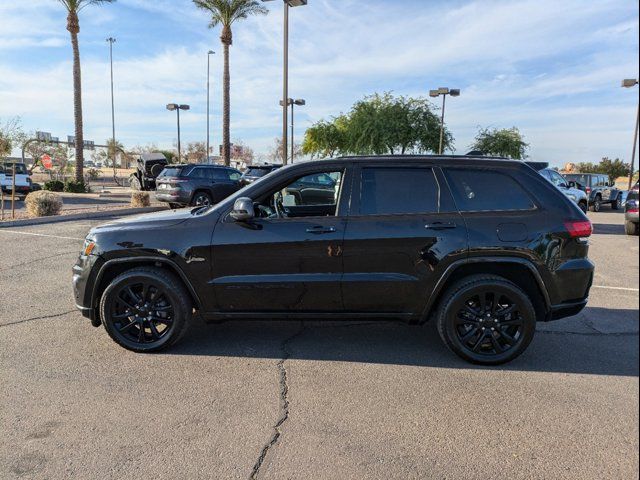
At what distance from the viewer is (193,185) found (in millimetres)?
16625

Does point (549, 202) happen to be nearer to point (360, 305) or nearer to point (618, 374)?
point (618, 374)

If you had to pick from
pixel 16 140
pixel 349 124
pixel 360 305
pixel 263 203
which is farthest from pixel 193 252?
pixel 349 124

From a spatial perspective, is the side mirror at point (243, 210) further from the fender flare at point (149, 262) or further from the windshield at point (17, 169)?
the windshield at point (17, 169)

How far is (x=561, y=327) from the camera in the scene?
5105 mm

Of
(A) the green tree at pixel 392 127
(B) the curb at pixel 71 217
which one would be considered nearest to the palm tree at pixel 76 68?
(B) the curb at pixel 71 217

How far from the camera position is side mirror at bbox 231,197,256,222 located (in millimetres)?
3972

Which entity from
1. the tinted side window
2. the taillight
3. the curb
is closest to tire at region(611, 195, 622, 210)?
the curb

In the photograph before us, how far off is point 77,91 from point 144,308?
24.1 m

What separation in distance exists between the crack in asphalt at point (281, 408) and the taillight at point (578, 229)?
268cm

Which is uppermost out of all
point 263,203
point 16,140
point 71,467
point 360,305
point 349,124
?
point 349,124

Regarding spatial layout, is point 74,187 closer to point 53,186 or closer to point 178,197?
point 53,186

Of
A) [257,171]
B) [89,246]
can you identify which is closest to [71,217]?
[257,171]

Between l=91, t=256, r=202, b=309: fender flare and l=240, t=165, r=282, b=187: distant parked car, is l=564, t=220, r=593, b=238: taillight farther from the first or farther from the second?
l=240, t=165, r=282, b=187: distant parked car

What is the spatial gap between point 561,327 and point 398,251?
2.38 meters
